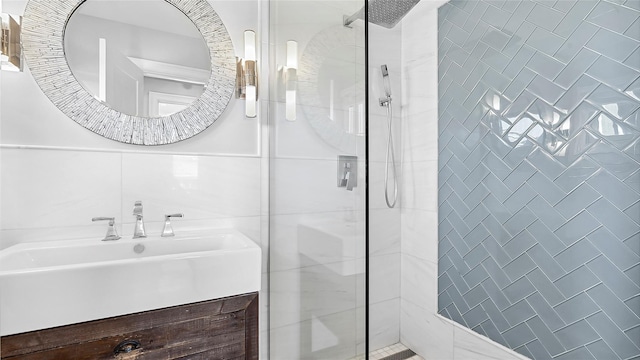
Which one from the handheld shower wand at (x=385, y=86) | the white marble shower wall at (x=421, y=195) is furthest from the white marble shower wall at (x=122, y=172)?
the white marble shower wall at (x=421, y=195)

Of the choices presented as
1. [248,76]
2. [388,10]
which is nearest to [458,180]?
[388,10]

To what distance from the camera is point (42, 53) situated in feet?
3.73

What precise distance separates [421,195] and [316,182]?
3.21 feet

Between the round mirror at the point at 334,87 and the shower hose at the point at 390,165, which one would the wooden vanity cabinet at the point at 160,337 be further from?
the shower hose at the point at 390,165

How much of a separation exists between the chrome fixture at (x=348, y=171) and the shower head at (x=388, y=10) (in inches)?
40.8

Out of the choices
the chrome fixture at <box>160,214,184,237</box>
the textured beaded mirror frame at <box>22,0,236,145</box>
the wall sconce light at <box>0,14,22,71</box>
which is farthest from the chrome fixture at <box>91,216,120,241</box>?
the wall sconce light at <box>0,14,22,71</box>

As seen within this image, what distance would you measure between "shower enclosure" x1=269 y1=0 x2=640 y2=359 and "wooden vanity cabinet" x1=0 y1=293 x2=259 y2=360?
0.70 feet

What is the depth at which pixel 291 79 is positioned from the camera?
1.24 metres

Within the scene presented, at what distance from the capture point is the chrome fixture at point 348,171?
0.76 m

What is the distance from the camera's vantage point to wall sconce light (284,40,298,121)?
119 centimetres

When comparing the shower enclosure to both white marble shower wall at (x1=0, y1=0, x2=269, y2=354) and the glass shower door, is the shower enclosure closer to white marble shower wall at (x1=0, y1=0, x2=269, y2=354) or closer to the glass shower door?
the glass shower door

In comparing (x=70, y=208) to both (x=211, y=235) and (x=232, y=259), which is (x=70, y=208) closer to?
(x=211, y=235)

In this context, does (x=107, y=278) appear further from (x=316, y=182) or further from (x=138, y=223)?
(x=316, y=182)

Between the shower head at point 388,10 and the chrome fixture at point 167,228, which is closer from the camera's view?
the chrome fixture at point 167,228
